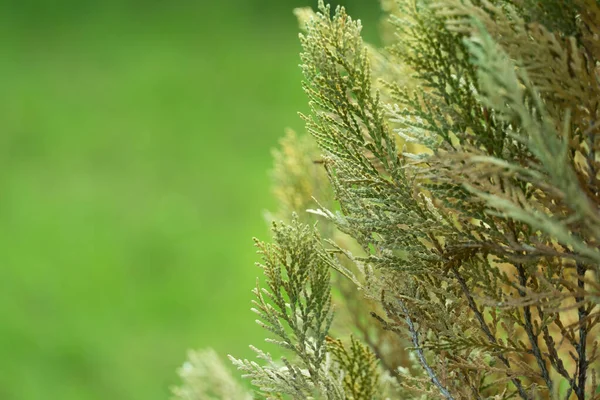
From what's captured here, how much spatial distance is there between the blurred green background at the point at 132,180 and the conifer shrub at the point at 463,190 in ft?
7.41

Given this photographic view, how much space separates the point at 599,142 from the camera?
0.59m

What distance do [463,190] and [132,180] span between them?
3183mm

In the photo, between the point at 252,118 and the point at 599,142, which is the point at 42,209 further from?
the point at 599,142

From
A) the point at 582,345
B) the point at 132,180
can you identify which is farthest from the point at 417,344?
the point at 132,180

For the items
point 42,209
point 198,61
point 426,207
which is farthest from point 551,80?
point 198,61

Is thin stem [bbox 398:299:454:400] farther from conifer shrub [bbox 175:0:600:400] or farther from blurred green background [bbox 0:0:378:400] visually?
blurred green background [bbox 0:0:378:400]

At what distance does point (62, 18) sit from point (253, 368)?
424 centimetres

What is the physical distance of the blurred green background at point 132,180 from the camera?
293 cm

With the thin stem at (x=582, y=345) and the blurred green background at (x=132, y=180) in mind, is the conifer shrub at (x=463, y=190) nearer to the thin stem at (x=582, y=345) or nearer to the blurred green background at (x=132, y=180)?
the thin stem at (x=582, y=345)

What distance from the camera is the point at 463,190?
25.2 inches

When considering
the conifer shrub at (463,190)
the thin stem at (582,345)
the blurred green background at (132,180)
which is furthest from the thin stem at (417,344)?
the blurred green background at (132,180)

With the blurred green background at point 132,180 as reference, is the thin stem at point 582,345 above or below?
below

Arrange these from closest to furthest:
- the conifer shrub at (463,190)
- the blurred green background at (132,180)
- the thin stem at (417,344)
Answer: the conifer shrub at (463,190), the thin stem at (417,344), the blurred green background at (132,180)

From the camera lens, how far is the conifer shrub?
562mm
